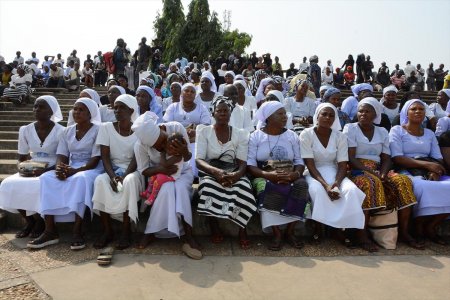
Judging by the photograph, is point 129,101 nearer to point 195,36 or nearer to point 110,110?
point 110,110

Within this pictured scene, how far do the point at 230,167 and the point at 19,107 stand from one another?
878 cm

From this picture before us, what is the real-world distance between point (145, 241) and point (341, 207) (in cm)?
226

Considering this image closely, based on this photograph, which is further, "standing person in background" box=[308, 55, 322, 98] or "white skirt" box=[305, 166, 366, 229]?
"standing person in background" box=[308, 55, 322, 98]

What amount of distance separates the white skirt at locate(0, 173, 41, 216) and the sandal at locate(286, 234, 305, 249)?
297cm

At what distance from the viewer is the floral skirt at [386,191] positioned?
415cm

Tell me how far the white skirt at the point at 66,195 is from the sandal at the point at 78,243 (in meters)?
0.24

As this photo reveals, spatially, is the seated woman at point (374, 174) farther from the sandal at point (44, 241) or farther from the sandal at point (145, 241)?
the sandal at point (44, 241)

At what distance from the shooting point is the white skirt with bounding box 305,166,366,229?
4016 mm

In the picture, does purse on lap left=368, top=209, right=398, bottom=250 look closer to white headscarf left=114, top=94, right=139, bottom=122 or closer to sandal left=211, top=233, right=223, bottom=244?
sandal left=211, top=233, right=223, bottom=244

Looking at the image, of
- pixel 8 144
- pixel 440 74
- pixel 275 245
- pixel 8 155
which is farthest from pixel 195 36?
pixel 275 245

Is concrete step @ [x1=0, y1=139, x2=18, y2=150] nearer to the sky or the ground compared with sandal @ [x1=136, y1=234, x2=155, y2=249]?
→ nearer to the sky

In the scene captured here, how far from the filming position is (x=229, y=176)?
13.4 feet

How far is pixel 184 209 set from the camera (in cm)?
397

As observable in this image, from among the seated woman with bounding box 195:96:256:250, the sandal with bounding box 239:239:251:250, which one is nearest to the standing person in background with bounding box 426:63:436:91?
the seated woman with bounding box 195:96:256:250
